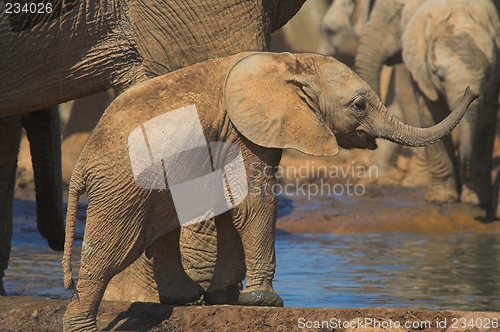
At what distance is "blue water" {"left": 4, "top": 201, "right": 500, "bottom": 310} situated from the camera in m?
5.24

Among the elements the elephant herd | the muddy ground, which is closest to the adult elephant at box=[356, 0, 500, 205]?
the muddy ground

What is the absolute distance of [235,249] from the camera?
14.5 ft

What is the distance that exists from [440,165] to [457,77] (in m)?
0.86

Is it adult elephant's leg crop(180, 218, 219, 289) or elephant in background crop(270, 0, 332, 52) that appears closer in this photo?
adult elephant's leg crop(180, 218, 219, 289)

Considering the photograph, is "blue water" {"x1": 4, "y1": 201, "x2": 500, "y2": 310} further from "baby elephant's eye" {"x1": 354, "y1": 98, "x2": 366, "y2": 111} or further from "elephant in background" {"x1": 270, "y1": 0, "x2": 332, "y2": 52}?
"elephant in background" {"x1": 270, "y1": 0, "x2": 332, "y2": 52}

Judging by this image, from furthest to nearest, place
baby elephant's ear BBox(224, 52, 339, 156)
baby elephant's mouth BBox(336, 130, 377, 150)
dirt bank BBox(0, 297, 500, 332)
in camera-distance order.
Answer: baby elephant's mouth BBox(336, 130, 377, 150) < baby elephant's ear BBox(224, 52, 339, 156) < dirt bank BBox(0, 297, 500, 332)

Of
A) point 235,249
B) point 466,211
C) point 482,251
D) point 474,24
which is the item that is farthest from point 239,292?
point 474,24

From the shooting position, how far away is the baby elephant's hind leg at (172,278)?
444cm

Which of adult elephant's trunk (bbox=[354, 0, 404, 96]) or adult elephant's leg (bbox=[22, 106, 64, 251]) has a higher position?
adult elephant's trunk (bbox=[354, 0, 404, 96])

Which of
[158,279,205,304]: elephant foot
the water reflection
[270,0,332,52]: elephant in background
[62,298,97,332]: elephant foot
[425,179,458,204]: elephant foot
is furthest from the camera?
[270,0,332,52]: elephant in background

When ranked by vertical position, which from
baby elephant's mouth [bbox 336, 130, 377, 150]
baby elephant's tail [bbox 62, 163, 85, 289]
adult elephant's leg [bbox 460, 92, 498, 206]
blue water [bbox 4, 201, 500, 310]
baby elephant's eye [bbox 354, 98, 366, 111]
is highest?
baby elephant's eye [bbox 354, 98, 366, 111]

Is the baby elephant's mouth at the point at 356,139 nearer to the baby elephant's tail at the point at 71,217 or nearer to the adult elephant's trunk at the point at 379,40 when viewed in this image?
the baby elephant's tail at the point at 71,217

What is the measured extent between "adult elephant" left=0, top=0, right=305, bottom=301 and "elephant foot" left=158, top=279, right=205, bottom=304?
0.47ft

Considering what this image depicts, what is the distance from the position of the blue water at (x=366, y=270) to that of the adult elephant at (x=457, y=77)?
2.53ft
